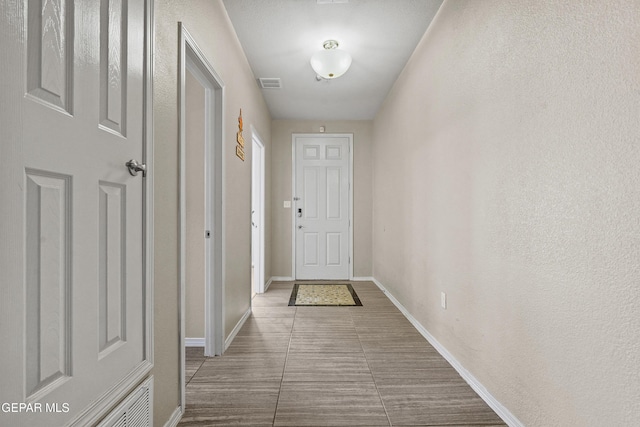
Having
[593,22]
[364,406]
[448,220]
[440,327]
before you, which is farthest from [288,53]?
[364,406]

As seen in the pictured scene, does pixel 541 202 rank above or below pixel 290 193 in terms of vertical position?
below

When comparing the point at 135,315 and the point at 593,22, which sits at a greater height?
the point at 593,22

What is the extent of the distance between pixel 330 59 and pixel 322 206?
264 centimetres

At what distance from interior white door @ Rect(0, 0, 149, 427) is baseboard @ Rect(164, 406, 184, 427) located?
521mm

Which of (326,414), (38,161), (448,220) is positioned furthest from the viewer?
(448,220)

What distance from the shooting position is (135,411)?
116cm

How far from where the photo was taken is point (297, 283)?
498cm

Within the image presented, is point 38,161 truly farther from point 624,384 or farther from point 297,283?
point 297,283

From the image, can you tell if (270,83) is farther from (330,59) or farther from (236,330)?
(236,330)

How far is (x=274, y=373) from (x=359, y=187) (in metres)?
3.53

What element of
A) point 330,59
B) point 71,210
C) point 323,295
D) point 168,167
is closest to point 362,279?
→ point 323,295

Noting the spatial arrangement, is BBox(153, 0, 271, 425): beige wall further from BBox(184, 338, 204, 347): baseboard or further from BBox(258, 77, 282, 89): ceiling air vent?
BBox(258, 77, 282, 89): ceiling air vent

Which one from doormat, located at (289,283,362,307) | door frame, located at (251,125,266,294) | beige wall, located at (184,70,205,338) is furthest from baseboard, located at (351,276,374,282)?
beige wall, located at (184,70,205,338)

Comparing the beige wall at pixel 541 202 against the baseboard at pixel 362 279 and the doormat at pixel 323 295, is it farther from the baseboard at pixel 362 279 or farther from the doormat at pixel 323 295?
the baseboard at pixel 362 279
